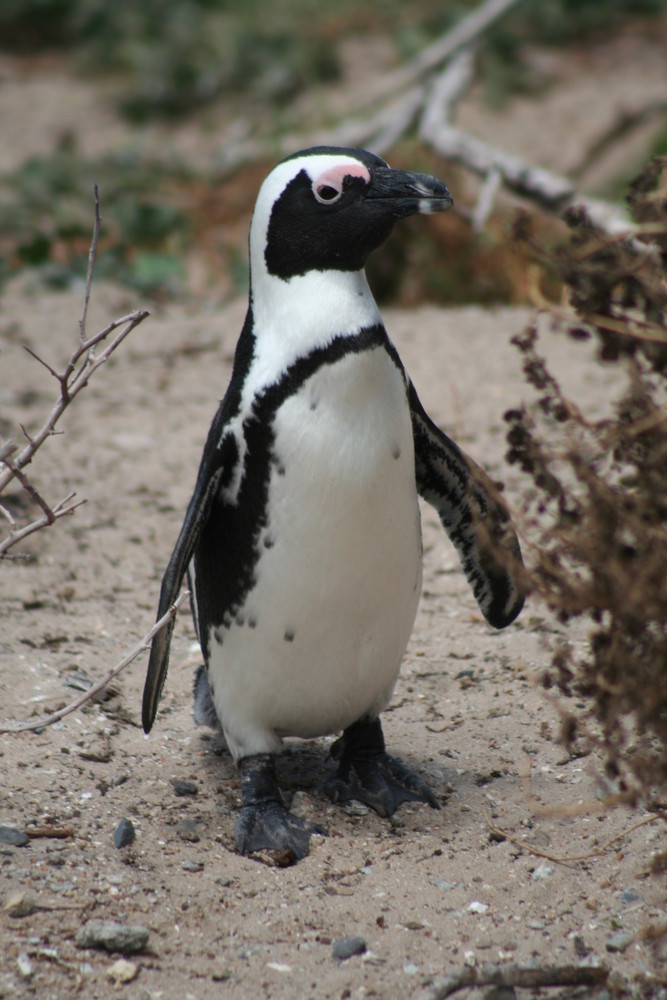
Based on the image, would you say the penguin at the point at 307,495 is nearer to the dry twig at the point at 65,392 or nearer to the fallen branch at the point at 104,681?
the fallen branch at the point at 104,681

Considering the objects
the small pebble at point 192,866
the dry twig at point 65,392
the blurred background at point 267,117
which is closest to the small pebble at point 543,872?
the small pebble at point 192,866

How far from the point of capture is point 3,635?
3.46 m

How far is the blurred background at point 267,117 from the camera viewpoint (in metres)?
6.80

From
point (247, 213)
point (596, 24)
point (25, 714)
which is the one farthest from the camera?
point (596, 24)

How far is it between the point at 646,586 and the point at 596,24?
9.55 m

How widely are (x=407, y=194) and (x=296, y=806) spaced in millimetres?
1328

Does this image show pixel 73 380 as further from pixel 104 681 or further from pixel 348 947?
pixel 348 947

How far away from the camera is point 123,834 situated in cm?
251

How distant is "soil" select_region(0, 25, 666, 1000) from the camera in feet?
6.98

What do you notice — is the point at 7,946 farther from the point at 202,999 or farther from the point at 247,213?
the point at 247,213

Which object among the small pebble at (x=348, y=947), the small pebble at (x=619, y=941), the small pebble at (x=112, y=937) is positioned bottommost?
the small pebble at (x=112, y=937)

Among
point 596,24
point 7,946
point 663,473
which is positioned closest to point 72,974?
point 7,946

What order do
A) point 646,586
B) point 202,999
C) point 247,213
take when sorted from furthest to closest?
point 247,213
point 202,999
point 646,586

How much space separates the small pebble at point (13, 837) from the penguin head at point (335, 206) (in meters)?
1.20
